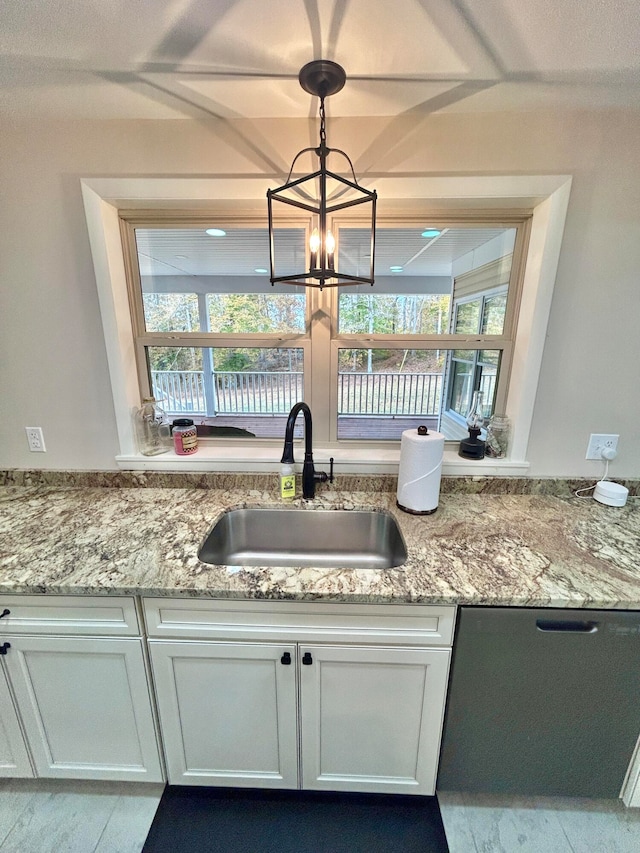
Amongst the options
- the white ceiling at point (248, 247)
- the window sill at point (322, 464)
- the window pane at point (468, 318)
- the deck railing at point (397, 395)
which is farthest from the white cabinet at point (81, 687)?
the deck railing at point (397, 395)

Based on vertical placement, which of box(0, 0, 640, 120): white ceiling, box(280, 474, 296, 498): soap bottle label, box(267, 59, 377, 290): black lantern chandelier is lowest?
box(280, 474, 296, 498): soap bottle label

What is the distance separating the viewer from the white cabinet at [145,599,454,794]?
981 millimetres

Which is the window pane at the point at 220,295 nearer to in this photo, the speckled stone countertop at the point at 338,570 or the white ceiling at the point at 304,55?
the white ceiling at the point at 304,55

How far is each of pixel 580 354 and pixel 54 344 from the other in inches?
87.3

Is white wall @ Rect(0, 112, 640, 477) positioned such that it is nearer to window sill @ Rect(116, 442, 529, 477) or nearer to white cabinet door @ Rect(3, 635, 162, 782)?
window sill @ Rect(116, 442, 529, 477)

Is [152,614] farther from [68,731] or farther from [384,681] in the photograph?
[384,681]

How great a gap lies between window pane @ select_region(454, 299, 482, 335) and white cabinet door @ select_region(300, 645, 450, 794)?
4.34 ft

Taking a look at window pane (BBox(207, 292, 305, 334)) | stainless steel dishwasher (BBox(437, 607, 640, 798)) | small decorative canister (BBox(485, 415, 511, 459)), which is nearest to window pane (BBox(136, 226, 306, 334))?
window pane (BBox(207, 292, 305, 334))

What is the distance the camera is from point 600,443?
1449 millimetres

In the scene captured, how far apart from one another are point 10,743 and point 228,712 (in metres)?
0.78

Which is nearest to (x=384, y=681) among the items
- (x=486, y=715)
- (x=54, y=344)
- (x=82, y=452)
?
(x=486, y=715)

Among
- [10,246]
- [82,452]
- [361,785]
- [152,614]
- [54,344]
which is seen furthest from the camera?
[82,452]

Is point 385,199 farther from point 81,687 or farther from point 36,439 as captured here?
point 81,687

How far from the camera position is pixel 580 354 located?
1.37 meters
